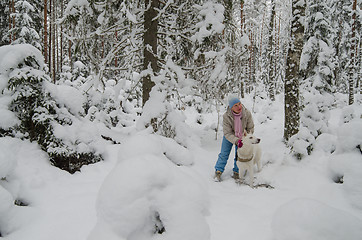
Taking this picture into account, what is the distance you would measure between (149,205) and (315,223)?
5.00ft

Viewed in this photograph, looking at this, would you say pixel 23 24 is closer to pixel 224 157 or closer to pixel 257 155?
pixel 224 157

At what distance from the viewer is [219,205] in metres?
3.25

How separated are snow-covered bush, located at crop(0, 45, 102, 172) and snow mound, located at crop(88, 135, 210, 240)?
268cm

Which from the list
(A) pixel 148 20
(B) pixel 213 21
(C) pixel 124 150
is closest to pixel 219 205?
(C) pixel 124 150

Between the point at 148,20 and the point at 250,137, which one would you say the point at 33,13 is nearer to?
the point at 148,20

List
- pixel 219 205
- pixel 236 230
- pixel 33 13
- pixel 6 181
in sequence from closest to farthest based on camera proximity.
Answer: pixel 236 230
pixel 6 181
pixel 219 205
pixel 33 13

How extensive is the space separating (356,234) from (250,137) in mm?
2759

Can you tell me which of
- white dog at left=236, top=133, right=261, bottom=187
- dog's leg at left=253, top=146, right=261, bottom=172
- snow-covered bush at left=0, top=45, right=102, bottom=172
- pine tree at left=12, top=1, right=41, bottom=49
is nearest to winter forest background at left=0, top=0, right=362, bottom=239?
snow-covered bush at left=0, top=45, right=102, bottom=172

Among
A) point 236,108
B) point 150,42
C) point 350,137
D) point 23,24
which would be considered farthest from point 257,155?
point 23,24

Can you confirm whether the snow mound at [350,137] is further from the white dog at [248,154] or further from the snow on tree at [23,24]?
the snow on tree at [23,24]

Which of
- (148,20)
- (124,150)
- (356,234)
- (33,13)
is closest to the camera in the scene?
(356,234)

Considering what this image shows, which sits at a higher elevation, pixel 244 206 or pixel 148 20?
pixel 148 20

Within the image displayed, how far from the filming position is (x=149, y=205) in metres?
1.94

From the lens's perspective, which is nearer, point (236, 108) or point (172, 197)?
point (172, 197)
